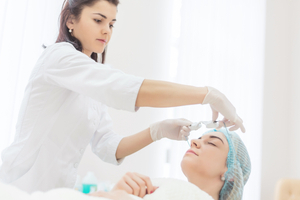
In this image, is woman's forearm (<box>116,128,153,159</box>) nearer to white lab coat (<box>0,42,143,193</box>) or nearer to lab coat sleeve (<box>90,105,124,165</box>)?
lab coat sleeve (<box>90,105,124,165</box>)

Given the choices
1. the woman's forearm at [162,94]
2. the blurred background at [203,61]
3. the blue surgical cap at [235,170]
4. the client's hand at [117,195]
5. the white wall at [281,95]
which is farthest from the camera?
the white wall at [281,95]

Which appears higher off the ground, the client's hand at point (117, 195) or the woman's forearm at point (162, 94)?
the woman's forearm at point (162, 94)

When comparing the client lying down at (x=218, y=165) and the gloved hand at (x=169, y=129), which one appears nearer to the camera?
the client lying down at (x=218, y=165)

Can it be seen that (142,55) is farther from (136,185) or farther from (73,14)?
(136,185)

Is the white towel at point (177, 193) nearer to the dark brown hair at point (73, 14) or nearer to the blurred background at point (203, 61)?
the dark brown hair at point (73, 14)

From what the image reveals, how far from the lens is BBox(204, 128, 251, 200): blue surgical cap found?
127 cm

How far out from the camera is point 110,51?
259 centimetres

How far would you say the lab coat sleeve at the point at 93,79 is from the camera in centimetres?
99

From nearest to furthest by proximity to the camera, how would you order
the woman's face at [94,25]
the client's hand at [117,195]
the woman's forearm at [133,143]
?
Answer: 1. the client's hand at [117,195]
2. the woman's face at [94,25]
3. the woman's forearm at [133,143]

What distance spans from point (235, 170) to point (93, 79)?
750mm

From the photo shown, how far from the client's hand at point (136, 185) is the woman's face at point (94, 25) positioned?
2.35ft

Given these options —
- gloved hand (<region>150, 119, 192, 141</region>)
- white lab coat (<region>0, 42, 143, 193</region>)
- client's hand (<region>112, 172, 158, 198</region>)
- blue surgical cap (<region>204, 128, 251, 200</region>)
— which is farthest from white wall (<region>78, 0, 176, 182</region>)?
client's hand (<region>112, 172, 158, 198</region>)

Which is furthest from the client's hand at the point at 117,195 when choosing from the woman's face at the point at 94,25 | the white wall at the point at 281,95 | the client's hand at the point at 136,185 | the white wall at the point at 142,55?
the white wall at the point at 281,95

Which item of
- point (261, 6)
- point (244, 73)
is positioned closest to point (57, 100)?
point (244, 73)
